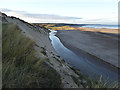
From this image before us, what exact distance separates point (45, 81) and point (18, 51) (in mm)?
1687

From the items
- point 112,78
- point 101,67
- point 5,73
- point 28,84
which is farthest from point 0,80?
point 101,67

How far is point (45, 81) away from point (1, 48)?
1945mm

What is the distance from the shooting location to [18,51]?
12.1ft

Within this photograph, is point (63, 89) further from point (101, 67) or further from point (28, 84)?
point (101, 67)

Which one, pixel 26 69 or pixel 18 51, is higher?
pixel 18 51

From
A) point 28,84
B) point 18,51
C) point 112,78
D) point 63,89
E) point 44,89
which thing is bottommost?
point 112,78

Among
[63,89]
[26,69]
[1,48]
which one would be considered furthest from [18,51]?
[63,89]

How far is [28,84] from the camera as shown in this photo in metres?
2.39

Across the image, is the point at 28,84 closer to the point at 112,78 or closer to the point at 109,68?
the point at 112,78

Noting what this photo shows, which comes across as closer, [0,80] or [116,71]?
[0,80]

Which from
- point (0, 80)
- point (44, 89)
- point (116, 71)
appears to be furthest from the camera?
point (116, 71)

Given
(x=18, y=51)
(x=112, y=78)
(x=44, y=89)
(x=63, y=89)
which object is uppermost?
(x=18, y=51)

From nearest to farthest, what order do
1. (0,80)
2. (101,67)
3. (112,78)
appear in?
(0,80), (112,78), (101,67)

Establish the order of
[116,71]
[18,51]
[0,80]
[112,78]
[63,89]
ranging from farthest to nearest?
[116,71], [112,78], [18,51], [63,89], [0,80]
